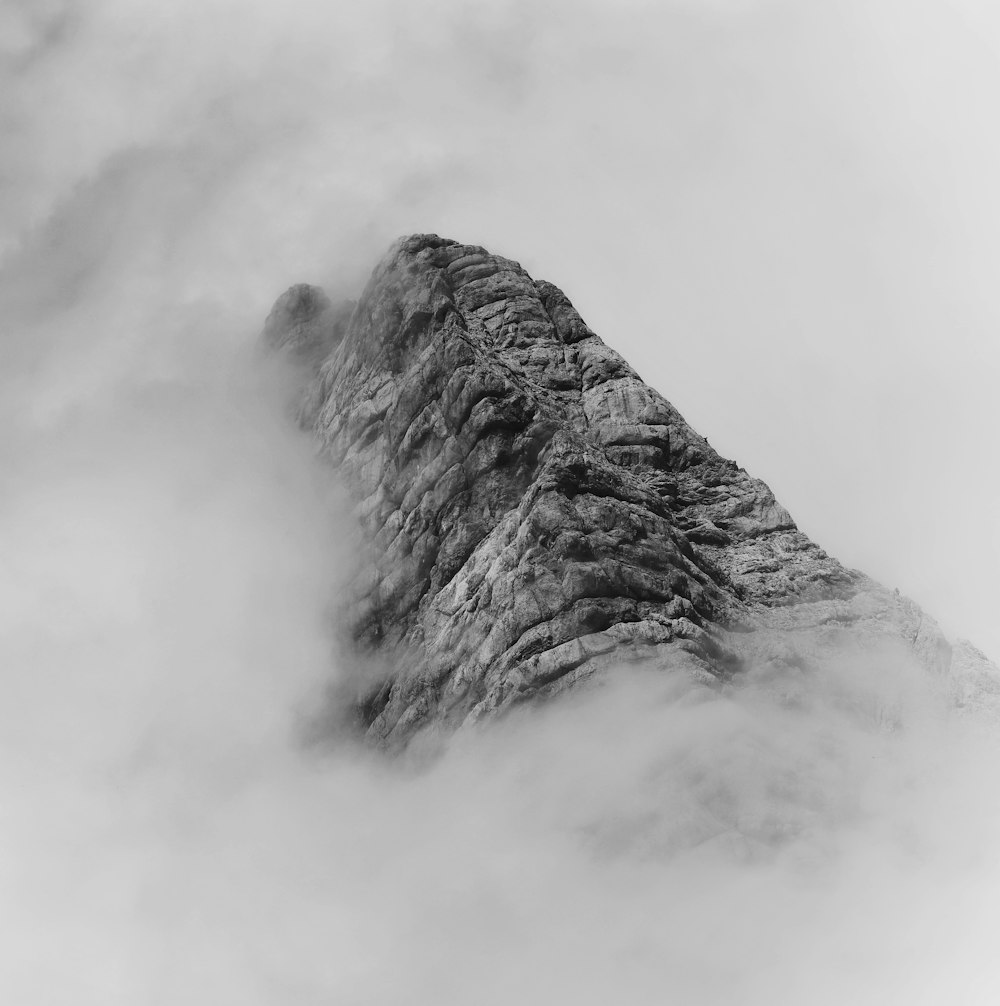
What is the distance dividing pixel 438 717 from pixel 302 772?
18.5 metres

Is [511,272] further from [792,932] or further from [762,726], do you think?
[792,932]

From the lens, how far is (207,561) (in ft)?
494

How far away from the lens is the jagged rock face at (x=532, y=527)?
9656 cm

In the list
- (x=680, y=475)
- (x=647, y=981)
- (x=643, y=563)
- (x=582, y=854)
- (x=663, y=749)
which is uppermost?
(x=680, y=475)

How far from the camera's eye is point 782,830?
276 feet

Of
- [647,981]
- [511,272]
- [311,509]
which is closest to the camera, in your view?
[647,981]

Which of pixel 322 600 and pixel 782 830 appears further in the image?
pixel 322 600

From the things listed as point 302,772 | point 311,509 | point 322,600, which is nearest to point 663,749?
point 302,772

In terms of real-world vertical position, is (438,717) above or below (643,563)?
below

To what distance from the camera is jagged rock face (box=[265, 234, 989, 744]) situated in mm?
96562

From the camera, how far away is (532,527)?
9994 cm

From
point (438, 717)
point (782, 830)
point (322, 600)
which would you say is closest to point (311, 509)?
point (322, 600)

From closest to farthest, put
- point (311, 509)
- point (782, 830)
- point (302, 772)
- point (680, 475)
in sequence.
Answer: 1. point (782, 830)
2. point (302, 772)
3. point (680, 475)
4. point (311, 509)

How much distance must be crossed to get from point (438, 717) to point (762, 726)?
→ 2352 cm
